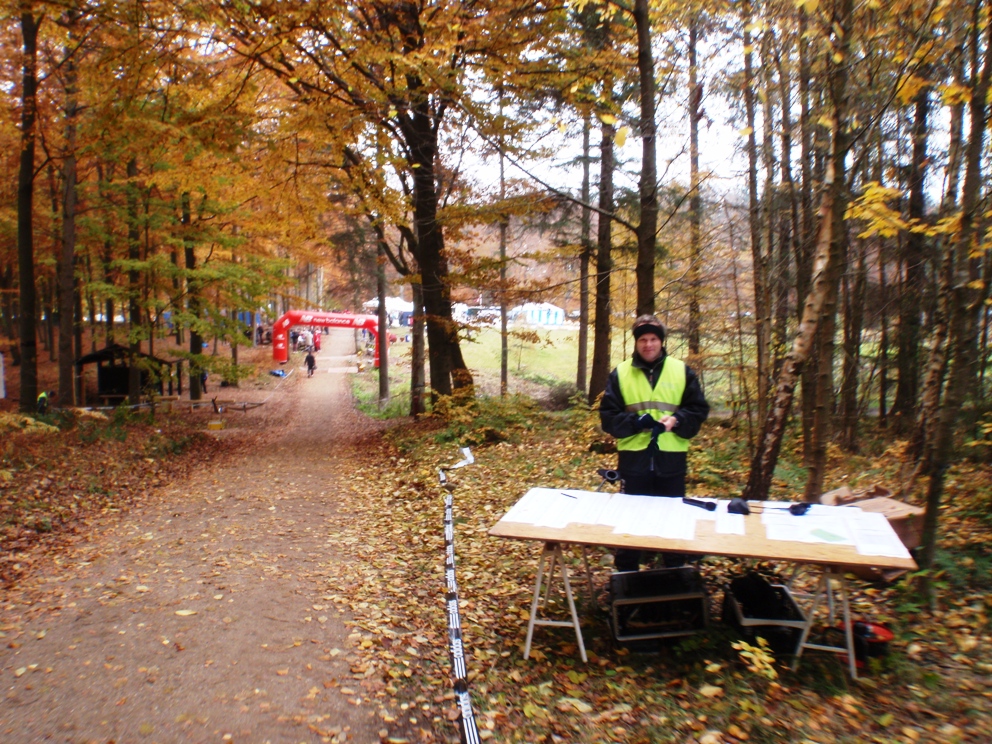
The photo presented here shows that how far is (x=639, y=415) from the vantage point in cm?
492

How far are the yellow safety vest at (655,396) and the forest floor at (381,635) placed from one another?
125 cm

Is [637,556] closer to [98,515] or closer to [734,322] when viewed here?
[734,322]

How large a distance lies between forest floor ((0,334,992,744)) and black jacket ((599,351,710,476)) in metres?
1.09

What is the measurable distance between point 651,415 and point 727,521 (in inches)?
37.1

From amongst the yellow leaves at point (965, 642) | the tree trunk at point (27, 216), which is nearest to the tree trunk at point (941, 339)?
the yellow leaves at point (965, 642)

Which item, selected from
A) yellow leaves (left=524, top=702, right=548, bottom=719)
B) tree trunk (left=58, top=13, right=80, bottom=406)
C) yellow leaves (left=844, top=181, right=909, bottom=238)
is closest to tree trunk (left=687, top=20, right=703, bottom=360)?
yellow leaves (left=844, top=181, right=909, bottom=238)

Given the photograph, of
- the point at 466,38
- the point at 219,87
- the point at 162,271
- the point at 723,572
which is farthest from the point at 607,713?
the point at 162,271

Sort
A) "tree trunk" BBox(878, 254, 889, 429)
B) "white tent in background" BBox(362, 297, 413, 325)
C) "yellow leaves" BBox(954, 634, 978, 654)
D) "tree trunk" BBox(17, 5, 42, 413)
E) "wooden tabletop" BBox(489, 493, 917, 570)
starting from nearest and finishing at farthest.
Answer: "wooden tabletop" BBox(489, 493, 917, 570) < "yellow leaves" BBox(954, 634, 978, 654) < "tree trunk" BBox(878, 254, 889, 429) < "tree trunk" BBox(17, 5, 42, 413) < "white tent in background" BBox(362, 297, 413, 325)

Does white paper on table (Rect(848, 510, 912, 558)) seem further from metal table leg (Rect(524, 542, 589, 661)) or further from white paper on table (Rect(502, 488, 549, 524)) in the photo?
white paper on table (Rect(502, 488, 549, 524))

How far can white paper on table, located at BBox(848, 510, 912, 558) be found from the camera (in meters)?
3.68

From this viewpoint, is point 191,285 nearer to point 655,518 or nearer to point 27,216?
point 27,216

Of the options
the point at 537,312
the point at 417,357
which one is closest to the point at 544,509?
the point at 417,357

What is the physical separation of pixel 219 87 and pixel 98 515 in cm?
737

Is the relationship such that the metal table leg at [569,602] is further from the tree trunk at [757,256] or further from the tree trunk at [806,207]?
the tree trunk at [757,256]
